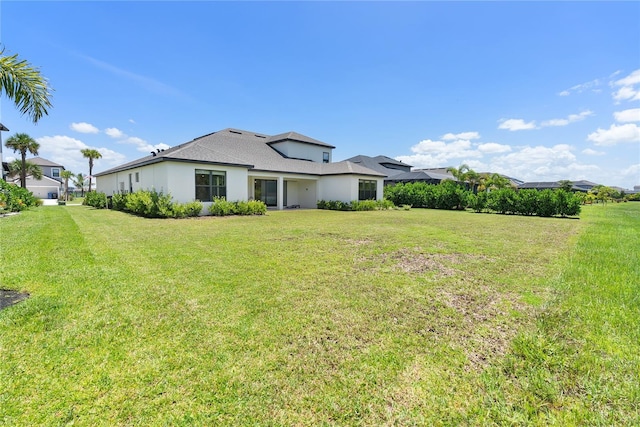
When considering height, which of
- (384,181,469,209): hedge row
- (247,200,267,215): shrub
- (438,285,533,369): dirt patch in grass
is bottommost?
(438,285,533,369): dirt patch in grass

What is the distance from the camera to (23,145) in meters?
36.2

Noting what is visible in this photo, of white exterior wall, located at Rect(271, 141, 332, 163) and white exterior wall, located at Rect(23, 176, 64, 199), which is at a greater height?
white exterior wall, located at Rect(271, 141, 332, 163)

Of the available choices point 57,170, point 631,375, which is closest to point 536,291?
point 631,375

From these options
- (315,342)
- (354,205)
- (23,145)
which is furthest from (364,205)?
(23,145)

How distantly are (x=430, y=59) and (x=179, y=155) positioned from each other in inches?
670

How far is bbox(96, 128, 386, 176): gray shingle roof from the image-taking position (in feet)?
66.7

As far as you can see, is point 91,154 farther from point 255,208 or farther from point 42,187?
point 255,208

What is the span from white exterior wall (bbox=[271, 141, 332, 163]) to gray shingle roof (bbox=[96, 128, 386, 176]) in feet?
1.49

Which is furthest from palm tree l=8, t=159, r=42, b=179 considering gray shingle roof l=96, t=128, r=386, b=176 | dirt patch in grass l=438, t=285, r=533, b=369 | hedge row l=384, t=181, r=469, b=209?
dirt patch in grass l=438, t=285, r=533, b=369

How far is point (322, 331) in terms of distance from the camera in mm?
3422

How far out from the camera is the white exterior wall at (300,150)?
27531mm

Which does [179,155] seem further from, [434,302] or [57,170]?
[57,170]

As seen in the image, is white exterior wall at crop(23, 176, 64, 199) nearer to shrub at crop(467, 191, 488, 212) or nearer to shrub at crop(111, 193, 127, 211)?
shrub at crop(111, 193, 127, 211)

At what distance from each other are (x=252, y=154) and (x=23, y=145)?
34.7 m
